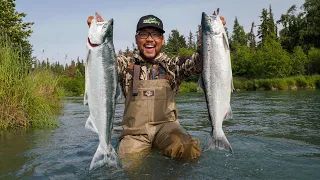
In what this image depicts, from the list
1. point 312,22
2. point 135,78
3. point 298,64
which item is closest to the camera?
point 135,78

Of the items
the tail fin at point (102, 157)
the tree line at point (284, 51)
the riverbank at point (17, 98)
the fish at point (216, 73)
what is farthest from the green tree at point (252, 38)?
the tail fin at point (102, 157)

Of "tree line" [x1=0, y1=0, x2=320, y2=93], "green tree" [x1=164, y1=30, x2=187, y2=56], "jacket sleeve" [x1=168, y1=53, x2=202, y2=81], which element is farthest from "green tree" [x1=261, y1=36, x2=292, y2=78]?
"jacket sleeve" [x1=168, y1=53, x2=202, y2=81]

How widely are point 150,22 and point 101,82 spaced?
5.84ft

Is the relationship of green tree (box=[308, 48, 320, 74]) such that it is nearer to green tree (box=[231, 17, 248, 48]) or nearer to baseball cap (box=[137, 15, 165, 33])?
green tree (box=[231, 17, 248, 48])

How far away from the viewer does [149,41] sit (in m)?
5.49

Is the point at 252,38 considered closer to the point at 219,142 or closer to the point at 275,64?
the point at 275,64

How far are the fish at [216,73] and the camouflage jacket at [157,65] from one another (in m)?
1.00

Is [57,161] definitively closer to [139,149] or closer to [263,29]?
[139,149]

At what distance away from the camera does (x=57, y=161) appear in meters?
5.44

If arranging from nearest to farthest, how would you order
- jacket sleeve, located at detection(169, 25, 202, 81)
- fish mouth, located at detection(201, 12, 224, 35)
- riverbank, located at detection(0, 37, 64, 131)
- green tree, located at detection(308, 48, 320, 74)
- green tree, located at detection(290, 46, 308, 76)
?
fish mouth, located at detection(201, 12, 224, 35), jacket sleeve, located at detection(169, 25, 202, 81), riverbank, located at detection(0, 37, 64, 131), green tree, located at detection(290, 46, 308, 76), green tree, located at detection(308, 48, 320, 74)

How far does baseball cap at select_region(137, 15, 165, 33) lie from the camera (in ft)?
17.6

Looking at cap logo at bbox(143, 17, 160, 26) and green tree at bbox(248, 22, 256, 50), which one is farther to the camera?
green tree at bbox(248, 22, 256, 50)

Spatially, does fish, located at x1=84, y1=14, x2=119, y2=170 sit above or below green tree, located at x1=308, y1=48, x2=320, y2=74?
below

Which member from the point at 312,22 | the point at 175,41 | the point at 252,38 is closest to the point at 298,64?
the point at 312,22
